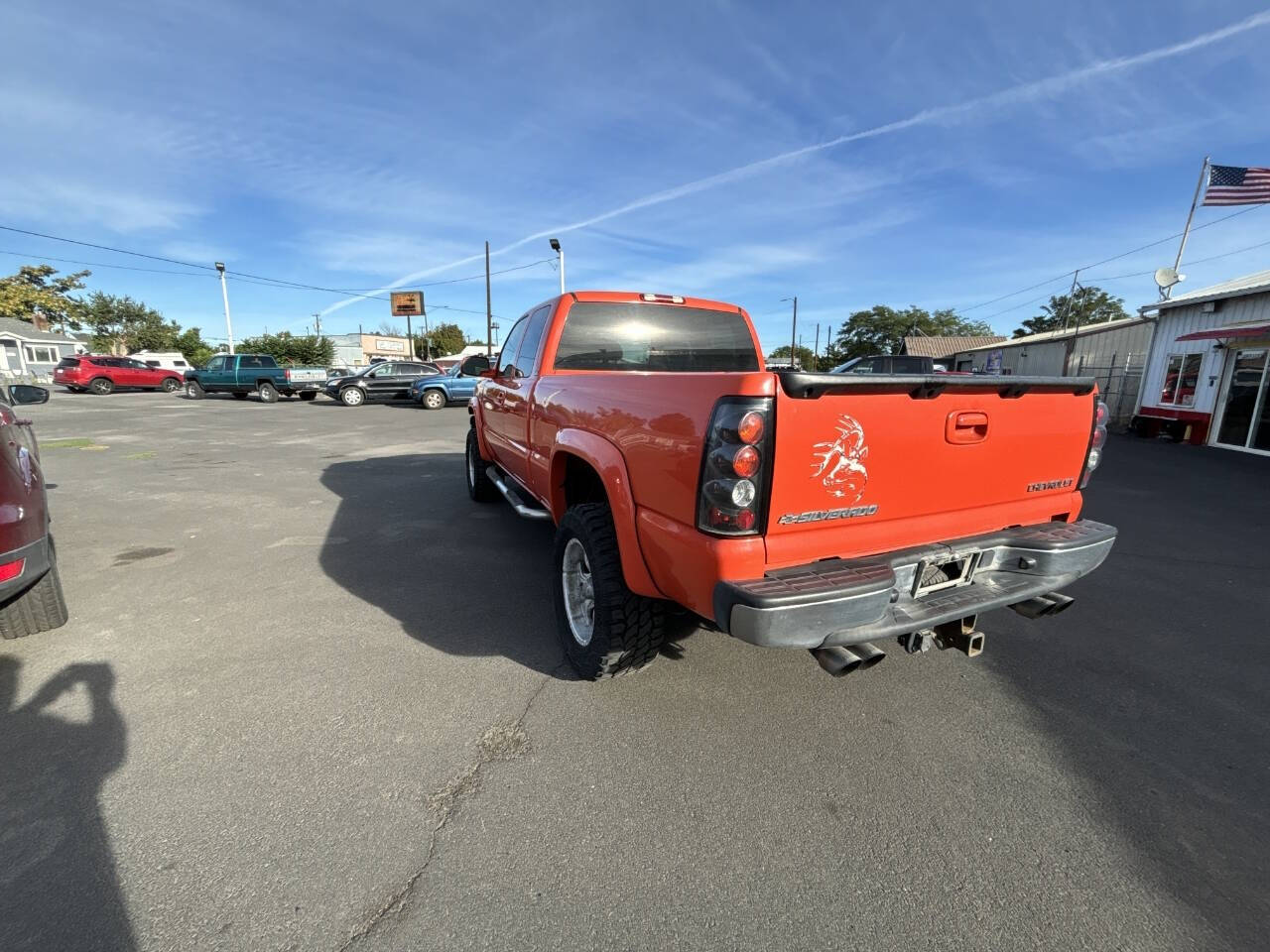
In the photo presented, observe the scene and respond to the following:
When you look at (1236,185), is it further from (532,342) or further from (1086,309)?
(1086,309)

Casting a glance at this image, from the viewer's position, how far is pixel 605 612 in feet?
8.40

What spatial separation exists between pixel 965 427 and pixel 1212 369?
16.1 m

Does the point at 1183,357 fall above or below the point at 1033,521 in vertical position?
above

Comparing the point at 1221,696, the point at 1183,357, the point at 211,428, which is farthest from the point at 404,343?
the point at 1221,696

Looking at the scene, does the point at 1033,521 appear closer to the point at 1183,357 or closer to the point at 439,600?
the point at 439,600

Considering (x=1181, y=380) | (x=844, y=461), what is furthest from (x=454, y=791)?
(x=1181, y=380)

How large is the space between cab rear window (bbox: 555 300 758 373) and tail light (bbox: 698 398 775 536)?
220 cm

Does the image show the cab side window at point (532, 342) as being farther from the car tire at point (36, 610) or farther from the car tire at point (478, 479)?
the car tire at point (36, 610)

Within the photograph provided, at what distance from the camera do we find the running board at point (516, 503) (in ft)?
12.2

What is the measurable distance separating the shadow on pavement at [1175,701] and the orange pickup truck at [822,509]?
0.62 meters

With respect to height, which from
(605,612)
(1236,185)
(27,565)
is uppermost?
(1236,185)

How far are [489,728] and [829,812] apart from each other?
4.55 feet

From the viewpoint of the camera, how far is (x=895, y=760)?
2.30 metres

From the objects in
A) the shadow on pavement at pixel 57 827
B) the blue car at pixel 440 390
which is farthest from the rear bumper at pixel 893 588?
the blue car at pixel 440 390
